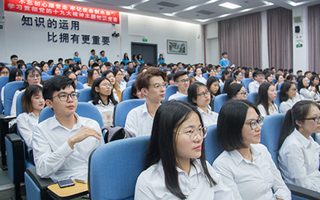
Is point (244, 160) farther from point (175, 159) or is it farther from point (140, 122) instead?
point (140, 122)

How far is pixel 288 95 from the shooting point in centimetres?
371

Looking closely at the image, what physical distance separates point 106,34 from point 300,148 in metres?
10.9

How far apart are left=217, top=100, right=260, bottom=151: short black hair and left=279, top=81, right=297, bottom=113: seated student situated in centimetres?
240

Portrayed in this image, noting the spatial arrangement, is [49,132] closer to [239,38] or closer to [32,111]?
[32,111]

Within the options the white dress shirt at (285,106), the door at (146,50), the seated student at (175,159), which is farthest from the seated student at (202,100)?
Answer: the door at (146,50)

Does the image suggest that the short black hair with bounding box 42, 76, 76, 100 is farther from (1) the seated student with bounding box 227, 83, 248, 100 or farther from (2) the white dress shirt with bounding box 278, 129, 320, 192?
(1) the seated student with bounding box 227, 83, 248, 100

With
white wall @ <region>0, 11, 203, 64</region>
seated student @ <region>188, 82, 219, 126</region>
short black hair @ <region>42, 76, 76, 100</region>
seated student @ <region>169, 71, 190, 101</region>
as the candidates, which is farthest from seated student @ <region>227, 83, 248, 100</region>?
white wall @ <region>0, 11, 203, 64</region>

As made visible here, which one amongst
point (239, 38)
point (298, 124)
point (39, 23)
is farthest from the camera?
point (239, 38)

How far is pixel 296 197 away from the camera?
4.87 feet

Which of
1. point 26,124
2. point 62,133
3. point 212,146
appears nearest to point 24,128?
point 26,124

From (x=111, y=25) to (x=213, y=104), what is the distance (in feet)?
31.7

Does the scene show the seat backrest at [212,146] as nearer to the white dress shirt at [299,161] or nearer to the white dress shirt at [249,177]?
the white dress shirt at [249,177]

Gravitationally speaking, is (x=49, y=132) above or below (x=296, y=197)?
above

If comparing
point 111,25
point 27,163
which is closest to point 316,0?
point 111,25
